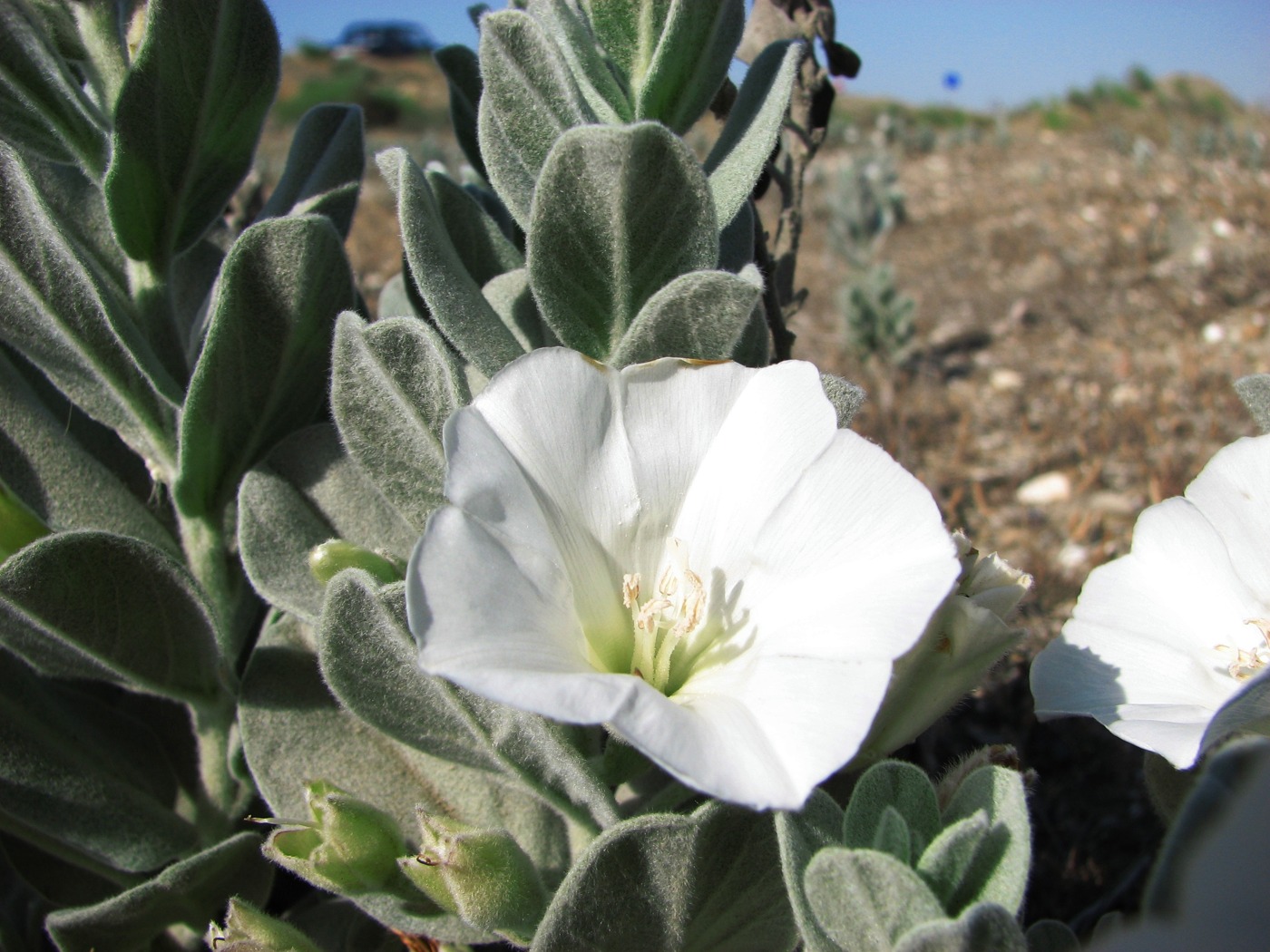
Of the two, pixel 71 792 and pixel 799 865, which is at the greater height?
pixel 799 865

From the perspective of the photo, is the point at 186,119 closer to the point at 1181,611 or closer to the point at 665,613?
the point at 665,613

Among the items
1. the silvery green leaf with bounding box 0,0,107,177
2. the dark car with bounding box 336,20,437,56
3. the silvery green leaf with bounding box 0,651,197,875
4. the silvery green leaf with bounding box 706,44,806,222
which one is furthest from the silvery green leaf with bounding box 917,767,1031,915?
the dark car with bounding box 336,20,437,56

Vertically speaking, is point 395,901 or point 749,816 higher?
point 749,816

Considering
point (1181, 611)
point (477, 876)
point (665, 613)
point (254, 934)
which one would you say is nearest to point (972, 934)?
point (665, 613)

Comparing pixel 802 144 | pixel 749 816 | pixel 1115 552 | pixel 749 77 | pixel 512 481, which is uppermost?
pixel 749 77

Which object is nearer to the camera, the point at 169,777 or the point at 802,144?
the point at 169,777

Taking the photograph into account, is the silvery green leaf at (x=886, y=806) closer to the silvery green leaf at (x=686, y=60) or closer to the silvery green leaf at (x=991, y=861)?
the silvery green leaf at (x=991, y=861)

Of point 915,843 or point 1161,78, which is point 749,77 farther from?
point 1161,78

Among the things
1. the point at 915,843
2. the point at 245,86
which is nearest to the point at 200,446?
the point at 245,86
